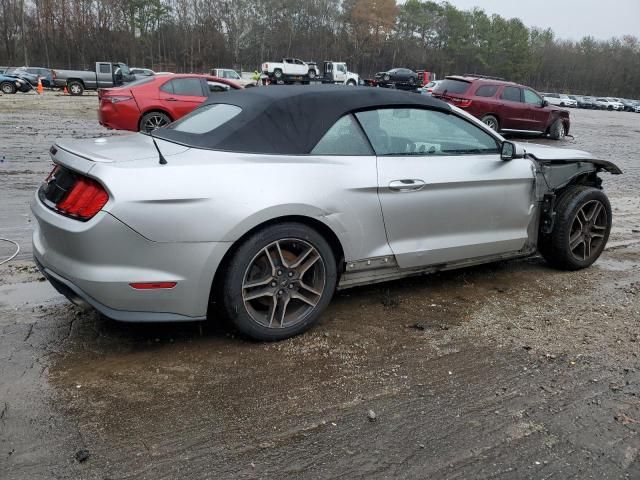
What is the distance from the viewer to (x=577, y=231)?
15.9 feet

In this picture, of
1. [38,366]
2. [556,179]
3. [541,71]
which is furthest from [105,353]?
[541,71]

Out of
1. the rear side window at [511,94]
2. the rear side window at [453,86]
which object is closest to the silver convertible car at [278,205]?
the rear side window at [453,86]

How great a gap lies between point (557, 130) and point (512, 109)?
2.35m

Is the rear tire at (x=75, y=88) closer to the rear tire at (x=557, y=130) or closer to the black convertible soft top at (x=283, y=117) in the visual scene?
the rear tire at (x=557, y=130)

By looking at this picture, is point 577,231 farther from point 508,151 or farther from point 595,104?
point 595,104

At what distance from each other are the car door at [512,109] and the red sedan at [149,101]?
29.9 feet

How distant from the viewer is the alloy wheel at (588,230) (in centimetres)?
482

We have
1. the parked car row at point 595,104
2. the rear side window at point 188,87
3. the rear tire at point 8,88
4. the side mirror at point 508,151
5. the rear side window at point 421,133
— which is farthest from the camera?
the parked car row at point 595,104

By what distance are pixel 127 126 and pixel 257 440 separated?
10.4 metres

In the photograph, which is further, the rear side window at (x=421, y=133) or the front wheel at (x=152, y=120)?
the front wheel at (x=152, y=120)

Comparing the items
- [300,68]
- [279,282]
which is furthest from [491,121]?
[300,68]

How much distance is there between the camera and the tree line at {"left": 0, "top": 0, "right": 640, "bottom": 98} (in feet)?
205

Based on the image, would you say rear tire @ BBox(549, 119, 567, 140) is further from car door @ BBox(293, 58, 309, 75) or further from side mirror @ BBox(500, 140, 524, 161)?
car door @ BBox(293, 58, 309, 75)

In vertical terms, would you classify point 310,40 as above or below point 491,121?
above
